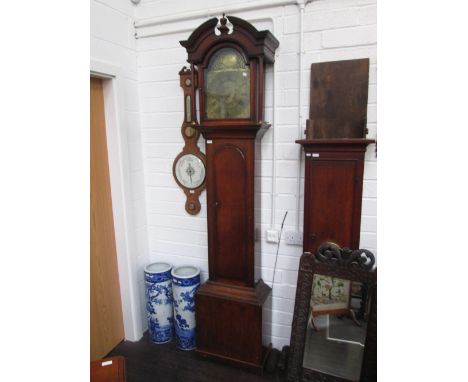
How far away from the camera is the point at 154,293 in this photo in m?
2.25

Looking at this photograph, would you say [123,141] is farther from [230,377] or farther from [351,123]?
[230,377]

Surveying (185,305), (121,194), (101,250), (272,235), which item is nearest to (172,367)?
(185,305)

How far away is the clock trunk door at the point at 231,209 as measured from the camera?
186 cm

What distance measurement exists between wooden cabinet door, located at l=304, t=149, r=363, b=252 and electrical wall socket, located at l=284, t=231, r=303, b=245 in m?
0.16

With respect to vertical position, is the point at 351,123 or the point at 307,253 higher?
the point at 351,123

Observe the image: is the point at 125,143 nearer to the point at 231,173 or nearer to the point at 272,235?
the point at 231,173

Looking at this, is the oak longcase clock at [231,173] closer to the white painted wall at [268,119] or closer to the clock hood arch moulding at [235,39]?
the clock hood arch moulding at [235,39]

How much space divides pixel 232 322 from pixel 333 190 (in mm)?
1024

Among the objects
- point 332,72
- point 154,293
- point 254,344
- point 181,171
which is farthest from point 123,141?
point 254,344

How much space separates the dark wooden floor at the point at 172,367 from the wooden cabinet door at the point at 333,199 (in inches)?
38.3

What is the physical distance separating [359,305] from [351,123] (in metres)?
1.00

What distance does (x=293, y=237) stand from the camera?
2.03m

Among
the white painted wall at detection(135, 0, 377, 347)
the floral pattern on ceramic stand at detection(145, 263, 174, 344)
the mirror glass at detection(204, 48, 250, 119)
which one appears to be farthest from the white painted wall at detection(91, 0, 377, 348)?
the mirror glass at detection(204, 48, 250, 119)
